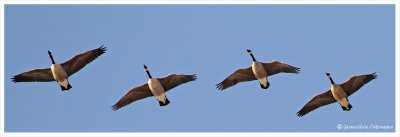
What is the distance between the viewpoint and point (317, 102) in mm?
30797

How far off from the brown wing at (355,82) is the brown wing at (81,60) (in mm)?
8965

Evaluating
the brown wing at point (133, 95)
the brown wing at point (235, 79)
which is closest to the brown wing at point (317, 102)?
the brown wing at point (235, 79)

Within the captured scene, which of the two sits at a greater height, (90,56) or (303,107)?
(90,56)

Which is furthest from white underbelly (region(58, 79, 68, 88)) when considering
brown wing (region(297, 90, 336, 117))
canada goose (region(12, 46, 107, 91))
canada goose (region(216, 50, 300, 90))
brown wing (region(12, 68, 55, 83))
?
brown wing (region(297, 90, 336, 117))

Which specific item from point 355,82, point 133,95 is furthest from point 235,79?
point 355,82

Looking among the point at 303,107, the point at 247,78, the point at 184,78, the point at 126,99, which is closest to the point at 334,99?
the point at 303,107

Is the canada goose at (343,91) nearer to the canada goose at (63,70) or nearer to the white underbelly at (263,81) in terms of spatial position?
the white underbelly at (263,81)

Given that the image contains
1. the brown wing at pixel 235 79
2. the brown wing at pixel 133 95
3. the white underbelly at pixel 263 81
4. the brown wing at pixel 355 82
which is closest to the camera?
the brown wing at pixel 355 82

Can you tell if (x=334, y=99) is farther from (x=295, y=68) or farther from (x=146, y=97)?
(x=146, y=97)

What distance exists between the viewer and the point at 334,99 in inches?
1200

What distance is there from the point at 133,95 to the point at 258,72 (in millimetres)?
4732

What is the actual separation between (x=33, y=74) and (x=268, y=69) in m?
8.73

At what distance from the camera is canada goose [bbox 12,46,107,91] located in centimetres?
3014

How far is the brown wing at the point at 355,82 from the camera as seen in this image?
2950cm
